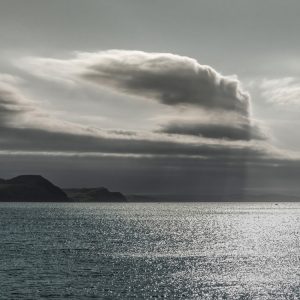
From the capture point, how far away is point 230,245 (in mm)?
187125

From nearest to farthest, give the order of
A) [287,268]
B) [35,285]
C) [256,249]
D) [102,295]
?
[102,295], [35,285], [287,268], [256,249]

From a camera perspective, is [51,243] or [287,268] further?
[51,243]

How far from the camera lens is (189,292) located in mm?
92750

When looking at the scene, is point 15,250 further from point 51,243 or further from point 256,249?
point 256,249

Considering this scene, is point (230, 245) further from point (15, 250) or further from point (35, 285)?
point (35, 285)

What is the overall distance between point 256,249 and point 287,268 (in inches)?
1940

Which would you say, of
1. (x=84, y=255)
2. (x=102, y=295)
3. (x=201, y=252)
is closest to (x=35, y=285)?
(x=102, y=295)

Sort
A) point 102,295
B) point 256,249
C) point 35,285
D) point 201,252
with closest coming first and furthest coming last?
point 102,295
point 35,285
point 201,252
point 256,249

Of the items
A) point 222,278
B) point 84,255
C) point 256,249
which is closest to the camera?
point 222,278

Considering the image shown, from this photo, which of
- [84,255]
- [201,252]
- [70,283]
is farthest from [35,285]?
[201,252]

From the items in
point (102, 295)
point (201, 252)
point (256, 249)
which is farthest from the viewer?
point (256, 249)

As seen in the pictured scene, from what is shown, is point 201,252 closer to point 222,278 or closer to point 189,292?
point 222,278

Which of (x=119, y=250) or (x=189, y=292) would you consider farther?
(x=119, y=250)

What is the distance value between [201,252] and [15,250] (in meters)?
58.8
